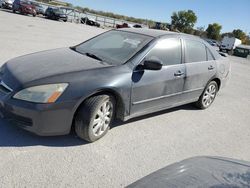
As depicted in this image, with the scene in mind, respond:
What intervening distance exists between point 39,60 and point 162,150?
2.19 m

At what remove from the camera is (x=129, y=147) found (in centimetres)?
352

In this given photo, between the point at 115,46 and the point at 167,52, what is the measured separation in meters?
0.89

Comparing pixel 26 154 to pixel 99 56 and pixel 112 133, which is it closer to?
pixel 112 133

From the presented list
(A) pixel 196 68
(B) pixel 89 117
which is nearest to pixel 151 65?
(B) pixel 89 117

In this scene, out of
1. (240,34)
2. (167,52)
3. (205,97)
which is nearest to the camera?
(167,52)

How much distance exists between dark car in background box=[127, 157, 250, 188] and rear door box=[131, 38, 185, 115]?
1688mm

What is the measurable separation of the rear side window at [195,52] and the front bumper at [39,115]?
261cm

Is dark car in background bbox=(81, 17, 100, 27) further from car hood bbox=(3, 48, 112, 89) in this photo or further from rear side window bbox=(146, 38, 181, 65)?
car hood bbox=(3, 48, 112, 89)

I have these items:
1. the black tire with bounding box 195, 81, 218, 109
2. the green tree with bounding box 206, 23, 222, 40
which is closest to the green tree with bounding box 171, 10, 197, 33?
the green tree with bounding box 206, 23, 222, 40

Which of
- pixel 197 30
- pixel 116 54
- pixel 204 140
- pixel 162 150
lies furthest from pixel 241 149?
pixel 197 30

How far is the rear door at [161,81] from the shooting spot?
3781mm

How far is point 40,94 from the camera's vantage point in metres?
2.98

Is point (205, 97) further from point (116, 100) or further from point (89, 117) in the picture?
point (89, 117)

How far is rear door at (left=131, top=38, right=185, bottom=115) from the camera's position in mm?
3781
